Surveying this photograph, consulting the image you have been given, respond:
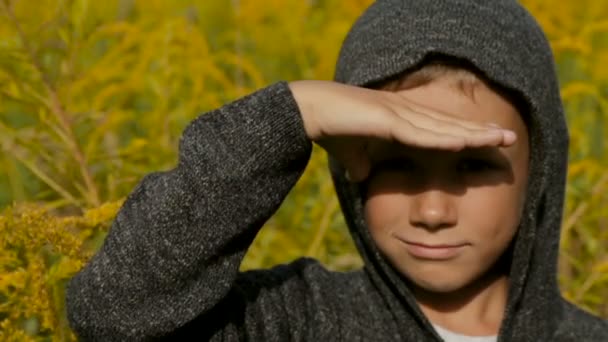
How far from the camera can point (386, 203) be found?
282 centimetres

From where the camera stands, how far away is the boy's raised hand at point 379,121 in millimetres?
2486

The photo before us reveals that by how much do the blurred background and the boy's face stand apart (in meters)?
0.52

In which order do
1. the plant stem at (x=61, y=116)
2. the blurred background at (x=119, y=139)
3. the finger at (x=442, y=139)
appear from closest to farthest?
1. the finger at (x=442, y=139)
2. the blurred background at (x=119, y=139)
3. the plant stem at (x=61, y=116)

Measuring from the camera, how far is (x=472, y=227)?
278 centimetres

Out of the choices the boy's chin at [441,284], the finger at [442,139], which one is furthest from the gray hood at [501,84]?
the finger at [442,139]

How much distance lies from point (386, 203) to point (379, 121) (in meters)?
0.31

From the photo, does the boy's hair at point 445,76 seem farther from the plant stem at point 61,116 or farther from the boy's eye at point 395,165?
the plant stem at point 61,116

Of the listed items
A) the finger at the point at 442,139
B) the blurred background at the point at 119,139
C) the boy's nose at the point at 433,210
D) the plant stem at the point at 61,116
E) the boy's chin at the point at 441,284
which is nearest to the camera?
the finger at the point at 442,139

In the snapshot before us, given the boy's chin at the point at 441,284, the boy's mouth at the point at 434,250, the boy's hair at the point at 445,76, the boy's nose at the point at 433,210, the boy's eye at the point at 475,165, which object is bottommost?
the boy's chin at the point at 441,284

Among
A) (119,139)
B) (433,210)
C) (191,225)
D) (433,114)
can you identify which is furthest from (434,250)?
(119,139)

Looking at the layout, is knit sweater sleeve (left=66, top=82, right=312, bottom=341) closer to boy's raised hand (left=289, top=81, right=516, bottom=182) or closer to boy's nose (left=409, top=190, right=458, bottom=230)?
boy's raised hand (left=289, top=81, right=516, bottom=182)

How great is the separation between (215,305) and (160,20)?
2.75 m

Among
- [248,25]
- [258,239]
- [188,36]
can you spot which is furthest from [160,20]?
[258,239]

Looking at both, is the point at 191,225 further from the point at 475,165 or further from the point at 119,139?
the point at 119,139
